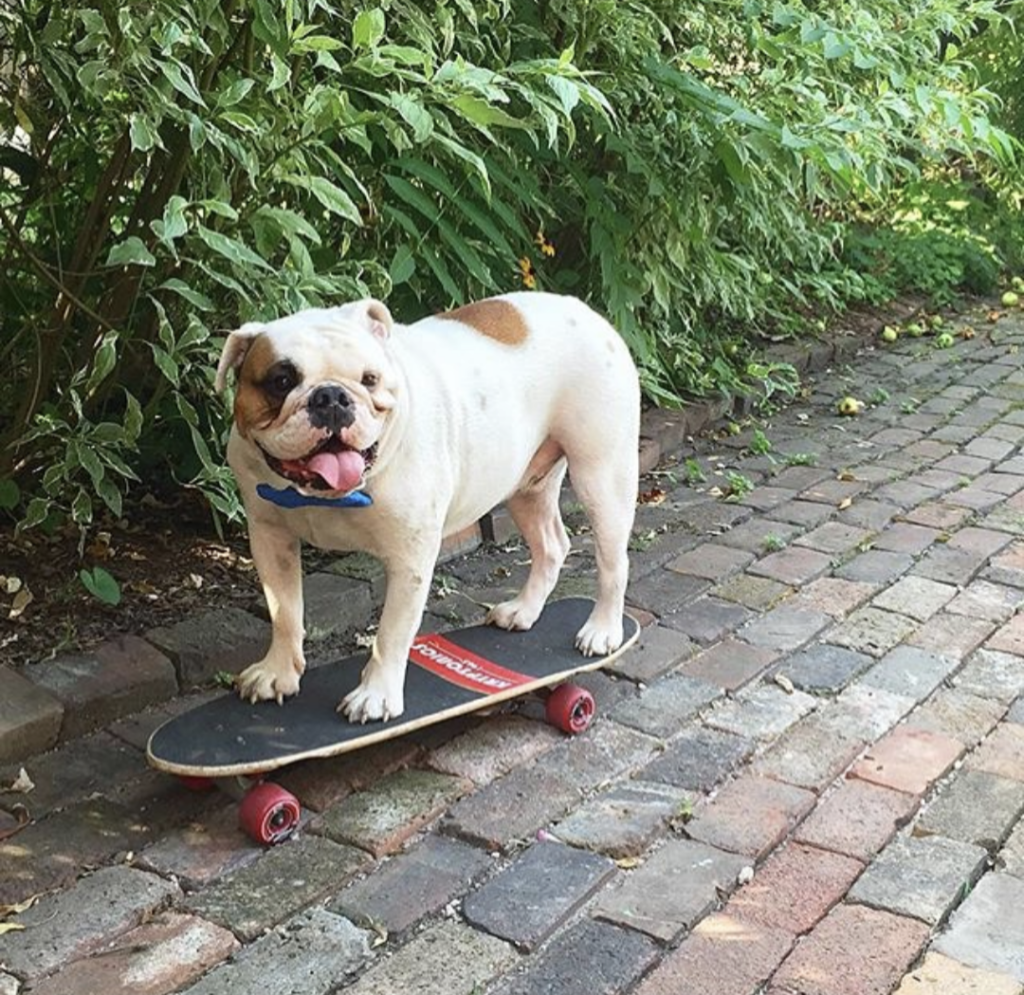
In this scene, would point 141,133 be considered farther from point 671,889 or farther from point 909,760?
point 909,760

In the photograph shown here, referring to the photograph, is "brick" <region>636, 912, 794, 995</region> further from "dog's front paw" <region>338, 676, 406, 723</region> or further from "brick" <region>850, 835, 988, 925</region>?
"dog's front paw" <region>338, 676, 406, 723</region>

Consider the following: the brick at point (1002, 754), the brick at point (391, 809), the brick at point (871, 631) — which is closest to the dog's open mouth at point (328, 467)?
the brick at point (391, 809)

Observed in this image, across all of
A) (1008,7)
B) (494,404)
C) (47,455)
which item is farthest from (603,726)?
(1008,7)

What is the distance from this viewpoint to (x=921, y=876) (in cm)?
254

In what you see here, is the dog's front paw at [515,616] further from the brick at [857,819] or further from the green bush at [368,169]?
the brick at [857,819]

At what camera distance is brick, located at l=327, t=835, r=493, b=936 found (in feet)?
7.89

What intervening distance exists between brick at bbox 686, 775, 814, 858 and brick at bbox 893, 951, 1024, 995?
43 centimetres

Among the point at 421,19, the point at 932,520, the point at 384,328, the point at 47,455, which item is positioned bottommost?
the point at 932,520

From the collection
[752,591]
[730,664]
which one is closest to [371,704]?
[730,664]

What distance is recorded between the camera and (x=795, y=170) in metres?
4.61

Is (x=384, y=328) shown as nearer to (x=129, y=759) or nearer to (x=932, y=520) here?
(x=129, y=759)

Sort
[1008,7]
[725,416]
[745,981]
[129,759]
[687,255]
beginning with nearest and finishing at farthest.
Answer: [745,981]
[129,759]
[687,255]
[725,416]
[1008,7]

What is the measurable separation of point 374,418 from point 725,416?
12.1 feet

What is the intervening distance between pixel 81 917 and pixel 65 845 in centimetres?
26
